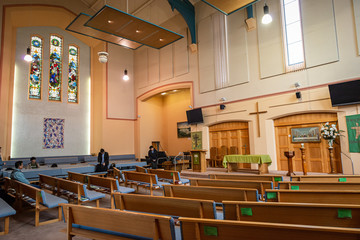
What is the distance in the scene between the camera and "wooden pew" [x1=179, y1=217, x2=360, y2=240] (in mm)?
1252

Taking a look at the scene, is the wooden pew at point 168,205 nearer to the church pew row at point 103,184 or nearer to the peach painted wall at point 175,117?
the church pew row at point 103,184

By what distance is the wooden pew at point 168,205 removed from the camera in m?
2.10

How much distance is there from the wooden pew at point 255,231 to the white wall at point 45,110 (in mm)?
11225

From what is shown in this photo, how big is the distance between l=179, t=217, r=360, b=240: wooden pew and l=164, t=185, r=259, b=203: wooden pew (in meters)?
1.12

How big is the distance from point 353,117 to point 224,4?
4.77m

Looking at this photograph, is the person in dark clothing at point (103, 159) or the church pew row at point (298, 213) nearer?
the church pew row at point (298, 213)

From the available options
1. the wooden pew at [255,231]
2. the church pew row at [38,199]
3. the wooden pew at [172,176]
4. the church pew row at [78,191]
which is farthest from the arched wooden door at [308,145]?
the church pew row at [38,199]

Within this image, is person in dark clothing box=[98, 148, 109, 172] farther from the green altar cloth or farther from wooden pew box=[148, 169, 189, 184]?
the green altar cloth

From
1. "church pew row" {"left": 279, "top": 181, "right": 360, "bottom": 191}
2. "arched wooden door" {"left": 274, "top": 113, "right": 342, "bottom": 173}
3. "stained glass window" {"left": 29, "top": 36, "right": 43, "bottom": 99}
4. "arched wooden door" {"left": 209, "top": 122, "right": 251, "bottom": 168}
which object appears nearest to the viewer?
"church pew row" {"left": 279, "top": 181, "right": 360, "bottom": 191}

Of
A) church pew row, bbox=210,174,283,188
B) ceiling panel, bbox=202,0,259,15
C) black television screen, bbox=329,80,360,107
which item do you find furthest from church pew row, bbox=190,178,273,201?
black television screen, bbox=329,80,360,107

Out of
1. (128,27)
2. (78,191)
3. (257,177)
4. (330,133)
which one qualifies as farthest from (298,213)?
(128,27)

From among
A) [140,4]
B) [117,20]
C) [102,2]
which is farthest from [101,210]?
[102,2]

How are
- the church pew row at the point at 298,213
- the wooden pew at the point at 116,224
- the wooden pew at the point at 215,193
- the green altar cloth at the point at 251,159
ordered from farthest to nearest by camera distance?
A: the green altar cloth at the point at 251,159 → the wooden pew at the point at 215,193 → the church pew row at the point at 298,213 → the wooden pew at the point at 116,224

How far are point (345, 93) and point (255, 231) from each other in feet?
22.3
